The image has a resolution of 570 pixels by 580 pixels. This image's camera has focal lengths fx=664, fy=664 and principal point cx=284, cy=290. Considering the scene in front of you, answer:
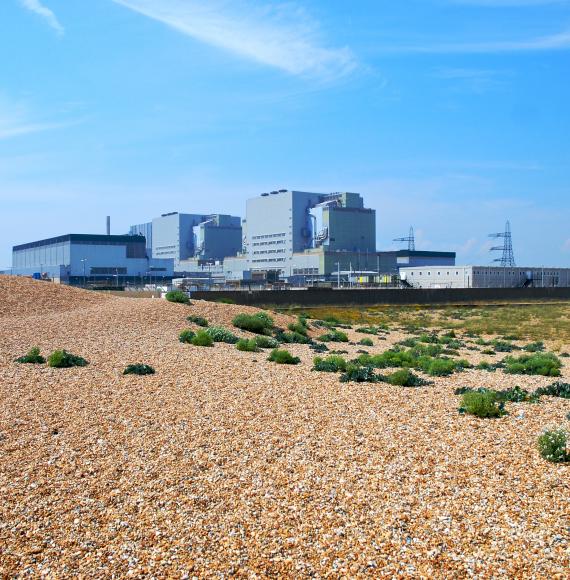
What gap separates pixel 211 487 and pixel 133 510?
1.14 m

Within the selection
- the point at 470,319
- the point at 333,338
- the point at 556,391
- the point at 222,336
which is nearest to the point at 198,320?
Answer: the point at 222,336

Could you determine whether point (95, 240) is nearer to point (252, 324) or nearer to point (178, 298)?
point (178, 298)

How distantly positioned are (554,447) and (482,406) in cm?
265

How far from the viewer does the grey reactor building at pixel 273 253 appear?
374ft

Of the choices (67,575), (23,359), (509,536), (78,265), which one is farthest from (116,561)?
(78,265)

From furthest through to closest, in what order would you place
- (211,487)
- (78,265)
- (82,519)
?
(78,265), (211,487), (82,519)

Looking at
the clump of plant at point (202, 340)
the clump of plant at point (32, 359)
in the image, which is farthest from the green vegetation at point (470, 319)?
the clump of plant at point (32, 359)

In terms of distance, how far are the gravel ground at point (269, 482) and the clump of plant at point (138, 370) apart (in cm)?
74

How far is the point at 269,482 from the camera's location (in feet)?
29.7

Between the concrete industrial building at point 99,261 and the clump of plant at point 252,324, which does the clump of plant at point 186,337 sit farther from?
the concrete industrial building at point 99,261

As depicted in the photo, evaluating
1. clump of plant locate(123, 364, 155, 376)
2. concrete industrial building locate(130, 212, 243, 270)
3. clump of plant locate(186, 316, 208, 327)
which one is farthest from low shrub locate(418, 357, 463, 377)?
concrete industrial building locate(130, 212, 243, 270)

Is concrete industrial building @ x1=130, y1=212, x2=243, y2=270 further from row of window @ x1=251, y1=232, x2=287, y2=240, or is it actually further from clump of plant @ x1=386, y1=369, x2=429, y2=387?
clump of plant @ x1=386, y1=369, x2=429, y2=387

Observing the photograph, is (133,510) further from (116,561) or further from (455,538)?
(455,538)

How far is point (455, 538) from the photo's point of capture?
738 cm
